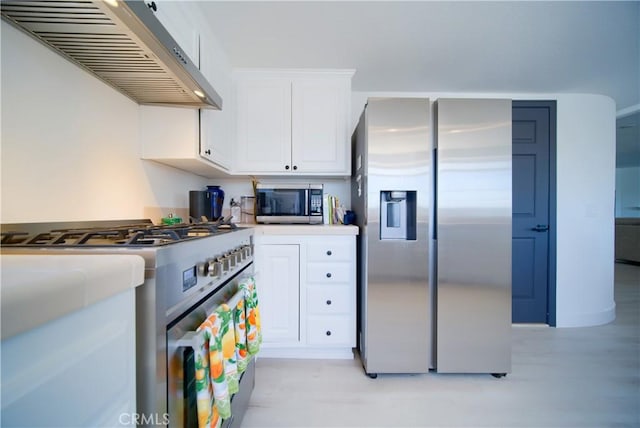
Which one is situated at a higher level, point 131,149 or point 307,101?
point 307,101

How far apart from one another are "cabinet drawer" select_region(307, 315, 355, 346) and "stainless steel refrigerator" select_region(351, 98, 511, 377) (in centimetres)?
19

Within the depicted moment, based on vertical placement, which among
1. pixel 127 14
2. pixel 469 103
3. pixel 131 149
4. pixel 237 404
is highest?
pixel 469 103

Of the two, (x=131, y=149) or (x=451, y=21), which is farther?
(x=451, y=21)

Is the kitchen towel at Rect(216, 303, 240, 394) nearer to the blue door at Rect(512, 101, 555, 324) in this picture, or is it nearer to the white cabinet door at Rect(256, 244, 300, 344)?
the white cabinet door at Rect(256, 244, 300, 344)

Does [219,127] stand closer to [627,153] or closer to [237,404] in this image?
[237,404]

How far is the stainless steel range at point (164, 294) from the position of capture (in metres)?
0.57

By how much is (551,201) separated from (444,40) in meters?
1.97

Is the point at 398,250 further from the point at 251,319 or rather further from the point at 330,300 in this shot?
the point at 251,319

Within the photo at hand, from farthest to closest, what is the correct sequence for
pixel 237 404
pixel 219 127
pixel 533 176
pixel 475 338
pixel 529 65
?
pixel 533 176, pixel 529 65, pixel 219 127, pixel 475 338, pixel 237 404

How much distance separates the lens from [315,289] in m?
1.81

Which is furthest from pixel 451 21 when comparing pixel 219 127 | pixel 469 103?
pixel 219 127

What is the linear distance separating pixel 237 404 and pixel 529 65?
122 inches

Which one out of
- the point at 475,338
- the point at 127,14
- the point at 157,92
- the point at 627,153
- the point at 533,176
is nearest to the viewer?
the point at 127,14

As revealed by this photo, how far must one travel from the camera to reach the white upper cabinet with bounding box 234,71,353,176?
2.12m
